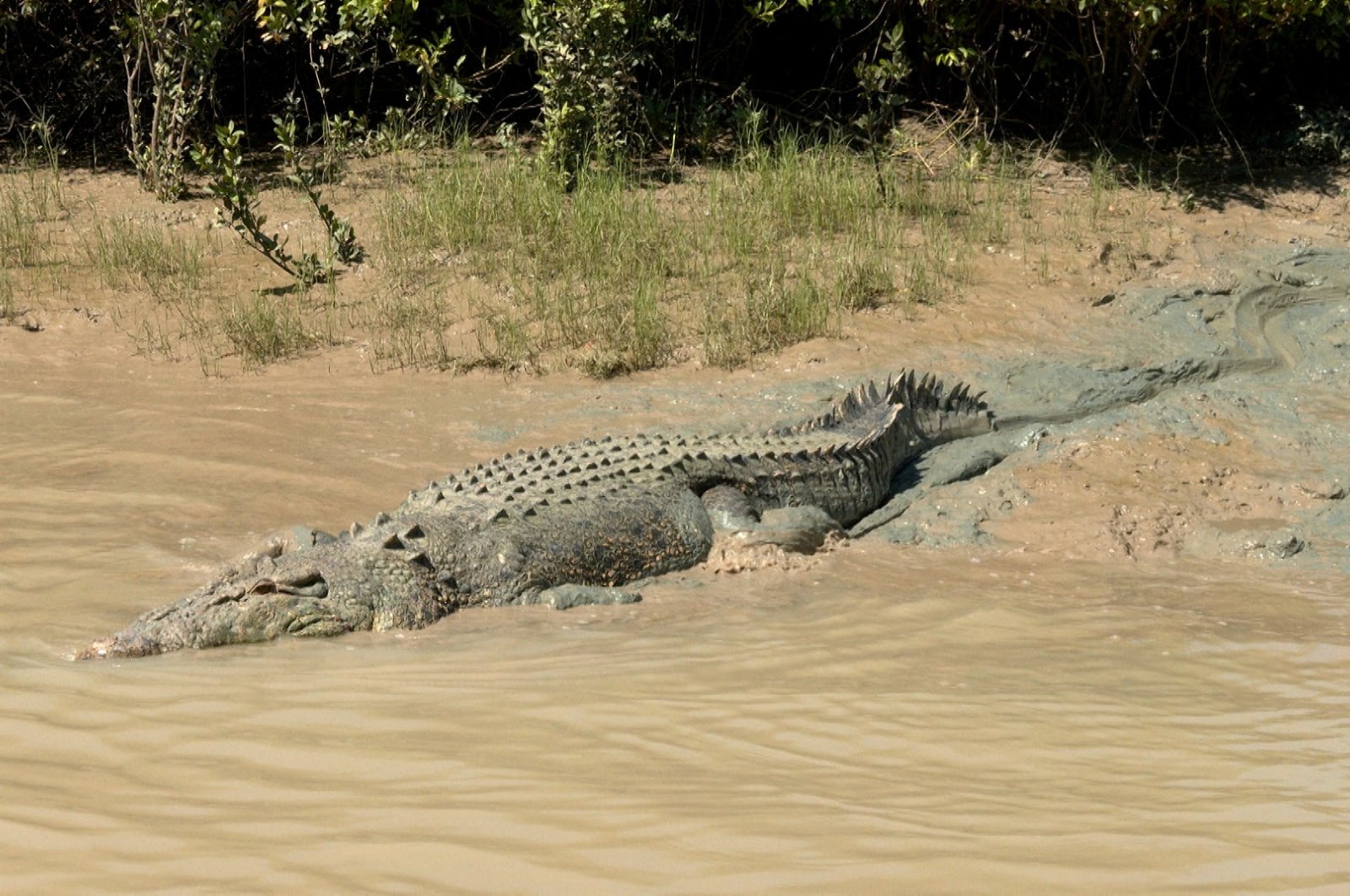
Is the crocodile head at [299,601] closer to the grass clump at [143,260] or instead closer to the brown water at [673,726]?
the brown water at [673,726]

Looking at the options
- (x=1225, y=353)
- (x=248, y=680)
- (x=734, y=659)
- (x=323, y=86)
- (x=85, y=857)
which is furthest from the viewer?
(x=323, y=86)

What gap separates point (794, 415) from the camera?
7762 mm

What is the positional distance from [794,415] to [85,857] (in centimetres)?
553

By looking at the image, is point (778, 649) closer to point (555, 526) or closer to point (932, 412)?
point (555, 526)

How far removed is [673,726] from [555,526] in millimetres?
2207

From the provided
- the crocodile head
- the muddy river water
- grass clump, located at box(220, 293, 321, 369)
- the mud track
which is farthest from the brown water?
grass clump, located at box(220, 293, 321, 369)

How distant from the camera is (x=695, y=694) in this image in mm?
4039

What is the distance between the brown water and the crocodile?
0.55 ft

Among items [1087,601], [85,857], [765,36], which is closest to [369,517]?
[1087,601]

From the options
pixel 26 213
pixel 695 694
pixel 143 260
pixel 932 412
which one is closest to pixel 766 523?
pixel 932 412

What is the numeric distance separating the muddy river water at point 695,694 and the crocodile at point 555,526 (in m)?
0.17

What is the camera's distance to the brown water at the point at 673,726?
2.75 meters

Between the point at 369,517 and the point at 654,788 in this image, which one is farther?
the point at 369,517

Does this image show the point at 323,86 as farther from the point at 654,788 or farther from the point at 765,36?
the point at 654,788
